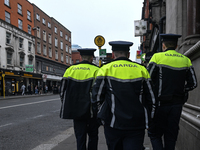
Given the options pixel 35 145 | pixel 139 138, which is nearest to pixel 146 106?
pixel 139 138

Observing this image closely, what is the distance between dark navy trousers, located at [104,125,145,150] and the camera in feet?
6.74

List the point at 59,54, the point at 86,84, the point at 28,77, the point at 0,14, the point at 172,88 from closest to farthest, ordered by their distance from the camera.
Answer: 1. the point at 172,88
2. the point at 86,84
3. the point at 0,14
4. the point at 28,77
5. the point at 59,54

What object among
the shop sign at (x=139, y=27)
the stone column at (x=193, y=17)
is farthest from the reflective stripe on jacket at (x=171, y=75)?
the shop sign at (x=139, y=27)

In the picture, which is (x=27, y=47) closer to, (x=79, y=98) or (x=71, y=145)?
(x=71, y=145)

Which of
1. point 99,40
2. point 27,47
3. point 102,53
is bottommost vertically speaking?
point 102,53

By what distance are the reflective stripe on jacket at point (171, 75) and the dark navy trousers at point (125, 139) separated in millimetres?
926

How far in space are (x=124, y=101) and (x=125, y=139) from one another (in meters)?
0.43

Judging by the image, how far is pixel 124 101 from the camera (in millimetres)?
2064

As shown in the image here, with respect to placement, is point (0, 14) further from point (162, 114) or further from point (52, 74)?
point (162, 114)

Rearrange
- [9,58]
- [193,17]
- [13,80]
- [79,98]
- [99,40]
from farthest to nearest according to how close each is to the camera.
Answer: [13,80]
[9,58]
[99,40]
[193,17]
[79,98]

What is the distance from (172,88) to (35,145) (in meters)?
3.35

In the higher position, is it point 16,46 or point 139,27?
point 139,27

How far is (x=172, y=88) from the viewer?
277 cm

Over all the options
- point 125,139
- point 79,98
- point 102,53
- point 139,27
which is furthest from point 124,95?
point 139,27
